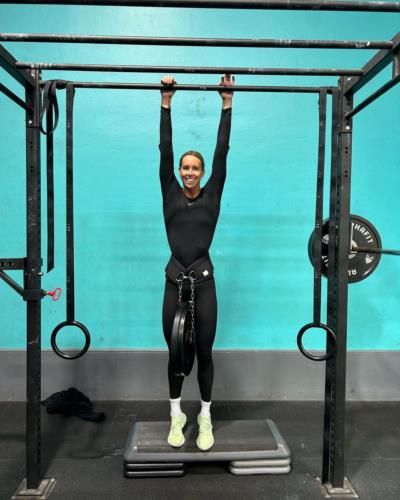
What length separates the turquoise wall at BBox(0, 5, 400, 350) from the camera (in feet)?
8.17

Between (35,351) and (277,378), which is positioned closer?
(35,351)

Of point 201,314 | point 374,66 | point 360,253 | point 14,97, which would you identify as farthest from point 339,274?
point 14,97

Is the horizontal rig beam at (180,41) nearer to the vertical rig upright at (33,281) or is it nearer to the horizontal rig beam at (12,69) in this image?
the horizontal rig beam at (12,69)

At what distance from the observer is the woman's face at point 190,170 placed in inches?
71.6

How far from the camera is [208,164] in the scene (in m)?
2.50

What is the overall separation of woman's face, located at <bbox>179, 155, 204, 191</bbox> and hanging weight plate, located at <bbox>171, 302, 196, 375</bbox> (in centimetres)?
60

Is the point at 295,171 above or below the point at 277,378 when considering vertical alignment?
above

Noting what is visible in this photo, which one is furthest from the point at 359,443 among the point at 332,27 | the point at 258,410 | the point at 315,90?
the point at 332,27

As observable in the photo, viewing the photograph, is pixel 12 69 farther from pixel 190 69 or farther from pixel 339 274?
pixel 339 274

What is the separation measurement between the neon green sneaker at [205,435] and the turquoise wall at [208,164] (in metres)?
0.73

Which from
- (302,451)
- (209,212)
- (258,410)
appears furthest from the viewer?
(258,410)

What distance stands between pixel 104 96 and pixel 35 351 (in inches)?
67.4

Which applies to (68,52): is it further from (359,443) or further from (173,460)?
(359,443)

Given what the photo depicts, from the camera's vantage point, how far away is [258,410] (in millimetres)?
2436
